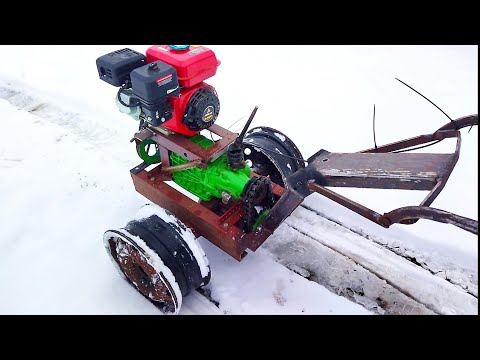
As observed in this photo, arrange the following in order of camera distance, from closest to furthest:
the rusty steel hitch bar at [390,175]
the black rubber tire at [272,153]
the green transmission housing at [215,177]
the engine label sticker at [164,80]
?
the rusty steel hitch bar at [390,175] → the engine label sticker at [164,80] → the green transmission housing at [215,177] → the black rubber tire at [272,153]

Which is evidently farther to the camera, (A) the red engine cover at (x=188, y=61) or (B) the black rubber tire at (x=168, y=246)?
(A) the red engine cover at (x=188, y=61)

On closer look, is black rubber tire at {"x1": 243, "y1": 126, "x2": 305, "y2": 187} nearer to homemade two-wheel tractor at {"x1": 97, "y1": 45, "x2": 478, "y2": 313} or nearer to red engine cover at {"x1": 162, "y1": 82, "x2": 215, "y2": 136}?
homemade two-wheel tractor at {"x1": 97, "y1": 45, "x2": 478, "y2": 313}

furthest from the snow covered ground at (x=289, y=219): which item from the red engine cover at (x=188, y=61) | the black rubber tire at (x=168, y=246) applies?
the red engine cover at (x=188, y=61)

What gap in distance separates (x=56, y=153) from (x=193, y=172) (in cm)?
199

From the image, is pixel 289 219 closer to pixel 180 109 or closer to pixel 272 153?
pixel 272 153

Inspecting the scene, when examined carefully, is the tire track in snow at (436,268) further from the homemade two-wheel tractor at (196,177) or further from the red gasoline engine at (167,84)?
the red gasoline engine at (167,84)

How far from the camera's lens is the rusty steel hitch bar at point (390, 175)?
1.98 meters

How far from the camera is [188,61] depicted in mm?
2598

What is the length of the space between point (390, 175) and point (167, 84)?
4.65ft

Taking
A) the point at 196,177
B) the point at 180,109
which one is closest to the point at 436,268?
the point at 196,177

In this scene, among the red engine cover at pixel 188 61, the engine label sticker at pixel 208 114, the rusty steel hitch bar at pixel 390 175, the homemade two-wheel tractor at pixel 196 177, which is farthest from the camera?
the engine label sticker at pixel 208 114

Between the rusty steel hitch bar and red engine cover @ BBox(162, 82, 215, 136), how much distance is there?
859 mm

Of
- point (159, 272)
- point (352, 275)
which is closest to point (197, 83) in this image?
point (159, 272)

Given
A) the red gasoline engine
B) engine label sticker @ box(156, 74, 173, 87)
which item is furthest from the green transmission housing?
engine label sticker @ box(156, 74, 173, 87)
